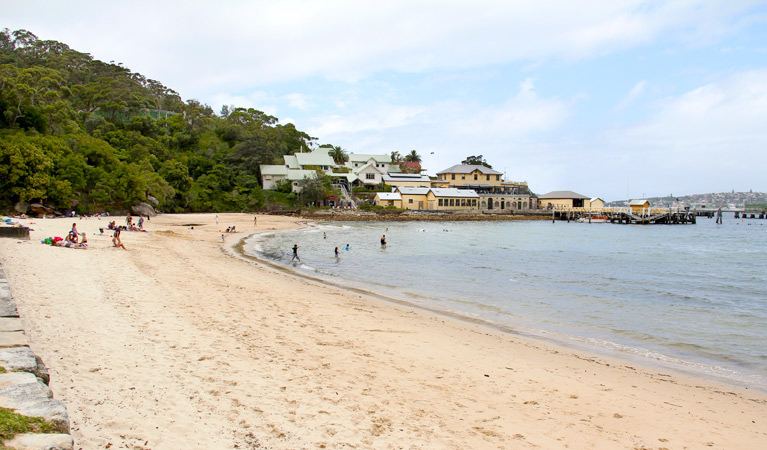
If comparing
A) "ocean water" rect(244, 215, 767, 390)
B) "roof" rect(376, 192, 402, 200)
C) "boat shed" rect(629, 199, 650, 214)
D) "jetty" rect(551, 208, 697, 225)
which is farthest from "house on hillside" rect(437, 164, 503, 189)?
"ocean water" rect(244, 215, 767, 390)

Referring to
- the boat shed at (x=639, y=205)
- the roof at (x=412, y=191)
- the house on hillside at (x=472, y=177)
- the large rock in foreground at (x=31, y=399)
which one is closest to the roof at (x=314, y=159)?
the roof at (x=412, y=191)

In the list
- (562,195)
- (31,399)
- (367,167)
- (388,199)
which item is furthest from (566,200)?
(31,399)

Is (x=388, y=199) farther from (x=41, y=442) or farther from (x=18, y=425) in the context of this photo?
(x=41, y=442)

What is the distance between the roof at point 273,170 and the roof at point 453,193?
27.0m

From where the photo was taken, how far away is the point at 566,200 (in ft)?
294

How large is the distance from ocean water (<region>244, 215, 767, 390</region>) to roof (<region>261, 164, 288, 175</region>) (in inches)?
1426

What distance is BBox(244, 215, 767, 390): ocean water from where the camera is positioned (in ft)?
36.8

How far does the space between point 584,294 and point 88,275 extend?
58.8 ft

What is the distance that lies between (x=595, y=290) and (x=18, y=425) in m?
19.8

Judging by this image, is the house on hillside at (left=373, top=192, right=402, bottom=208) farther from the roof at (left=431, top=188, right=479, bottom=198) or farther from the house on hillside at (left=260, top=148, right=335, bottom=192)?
the house on hillside at (left=260, top=148, right=335, bottom=192)

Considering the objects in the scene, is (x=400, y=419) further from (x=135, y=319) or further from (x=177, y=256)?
(x=177, y=256)

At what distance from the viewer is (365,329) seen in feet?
34.8

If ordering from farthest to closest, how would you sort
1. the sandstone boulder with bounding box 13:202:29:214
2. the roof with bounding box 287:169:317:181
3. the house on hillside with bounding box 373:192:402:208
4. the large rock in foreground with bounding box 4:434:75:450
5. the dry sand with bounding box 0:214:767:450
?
the house on hillside with bounding box 373:192:402:208 → the roof with bounding box 287:169:317:181 → the sandstone boulder with bounding box 13:202:29:214 → the dry sand with bounding box 0:214:767:450 → the large rock in foreground with bounding box 4:434:75:450

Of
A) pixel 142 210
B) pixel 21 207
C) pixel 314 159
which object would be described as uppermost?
pixel 314 159
